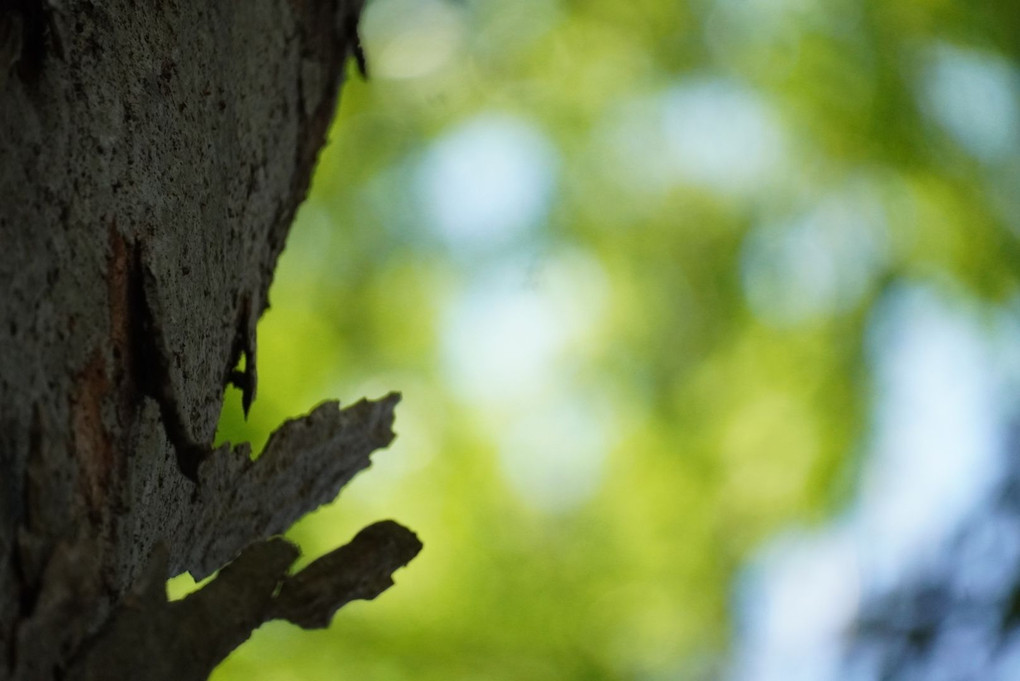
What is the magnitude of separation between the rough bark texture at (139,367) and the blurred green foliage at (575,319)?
3132 mm

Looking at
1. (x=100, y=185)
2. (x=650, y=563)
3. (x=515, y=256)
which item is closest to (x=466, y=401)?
(x=515, y=256)

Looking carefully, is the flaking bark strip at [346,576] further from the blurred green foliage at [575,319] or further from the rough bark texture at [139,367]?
the blurred green foliage at [575,319]

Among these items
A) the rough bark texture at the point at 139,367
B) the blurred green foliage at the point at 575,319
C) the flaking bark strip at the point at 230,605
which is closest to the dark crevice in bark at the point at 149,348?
the rough bark texture at the point at 139,367

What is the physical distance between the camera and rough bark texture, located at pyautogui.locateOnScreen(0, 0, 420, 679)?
542mm

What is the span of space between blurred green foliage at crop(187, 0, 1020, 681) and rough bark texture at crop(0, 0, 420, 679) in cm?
313

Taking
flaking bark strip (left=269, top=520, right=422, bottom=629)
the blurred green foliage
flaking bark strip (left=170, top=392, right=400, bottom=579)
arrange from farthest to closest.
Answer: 1. the blurred green foliage
2. flaking bark strip (left=170, top=392, right=400, bottom=579)
3. flaking bark strip (left=269, top=520, right=422, bottom=629)

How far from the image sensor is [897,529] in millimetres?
3828

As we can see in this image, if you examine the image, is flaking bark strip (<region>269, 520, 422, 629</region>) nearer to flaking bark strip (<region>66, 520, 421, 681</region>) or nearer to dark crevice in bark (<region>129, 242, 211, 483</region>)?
flaking bark strip (<region>66, 520, 421, 681</region>)

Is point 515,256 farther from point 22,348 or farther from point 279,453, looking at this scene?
point 22,348

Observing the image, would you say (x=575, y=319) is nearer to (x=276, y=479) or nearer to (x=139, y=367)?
(x=276, y=479)

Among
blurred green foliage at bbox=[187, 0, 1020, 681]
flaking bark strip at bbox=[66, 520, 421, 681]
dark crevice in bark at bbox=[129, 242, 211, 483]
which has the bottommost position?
flaking bark strip at bbox=[66, 520, 421, 681]

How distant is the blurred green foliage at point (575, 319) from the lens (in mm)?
4105

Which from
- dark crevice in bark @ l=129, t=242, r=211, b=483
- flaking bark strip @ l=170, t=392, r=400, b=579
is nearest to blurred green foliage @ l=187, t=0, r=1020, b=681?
flaking bark strip @ l=170, t=392, r=400, b=579

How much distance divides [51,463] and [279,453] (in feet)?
1.01
